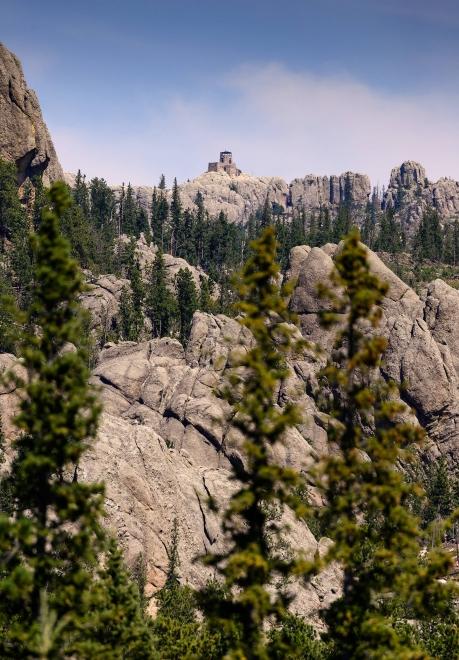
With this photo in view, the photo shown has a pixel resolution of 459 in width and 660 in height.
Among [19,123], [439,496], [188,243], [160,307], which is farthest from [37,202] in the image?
[439,496]

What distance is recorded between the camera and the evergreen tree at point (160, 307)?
11900cm

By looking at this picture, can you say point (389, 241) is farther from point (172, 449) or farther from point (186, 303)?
point (172, 449)

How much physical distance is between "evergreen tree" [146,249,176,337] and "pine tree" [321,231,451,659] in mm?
98628

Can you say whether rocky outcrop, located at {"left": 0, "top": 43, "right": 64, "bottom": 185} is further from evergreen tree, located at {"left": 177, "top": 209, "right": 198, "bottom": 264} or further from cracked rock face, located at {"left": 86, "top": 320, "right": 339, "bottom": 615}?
cracked rock face, located at {"left": 86, "top": 320, "right": 339, "bottom": 615}

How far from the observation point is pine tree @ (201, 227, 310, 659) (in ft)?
63.9

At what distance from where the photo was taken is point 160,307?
11900cm

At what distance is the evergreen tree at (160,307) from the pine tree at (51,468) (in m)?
97.7

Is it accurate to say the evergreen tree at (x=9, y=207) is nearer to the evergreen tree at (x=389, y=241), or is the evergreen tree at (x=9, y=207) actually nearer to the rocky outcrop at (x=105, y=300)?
the rocky outcrop at (x=105, y=300)

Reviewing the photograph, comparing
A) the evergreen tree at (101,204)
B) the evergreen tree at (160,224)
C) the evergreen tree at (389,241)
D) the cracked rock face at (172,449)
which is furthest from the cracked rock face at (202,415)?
the evergreen tree at (101,204)

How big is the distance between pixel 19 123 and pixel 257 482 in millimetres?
128564

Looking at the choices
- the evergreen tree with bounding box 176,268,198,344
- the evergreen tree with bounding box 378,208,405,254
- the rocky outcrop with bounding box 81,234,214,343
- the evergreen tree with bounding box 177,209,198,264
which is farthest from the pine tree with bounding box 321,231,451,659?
the evergreen tree with bounding box 378,208,405,254

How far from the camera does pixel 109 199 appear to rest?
606ft

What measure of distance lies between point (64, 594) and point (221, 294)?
119514 mm

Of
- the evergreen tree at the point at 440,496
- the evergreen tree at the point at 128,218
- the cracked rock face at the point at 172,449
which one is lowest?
the evergreen tree at the point at 440,496
